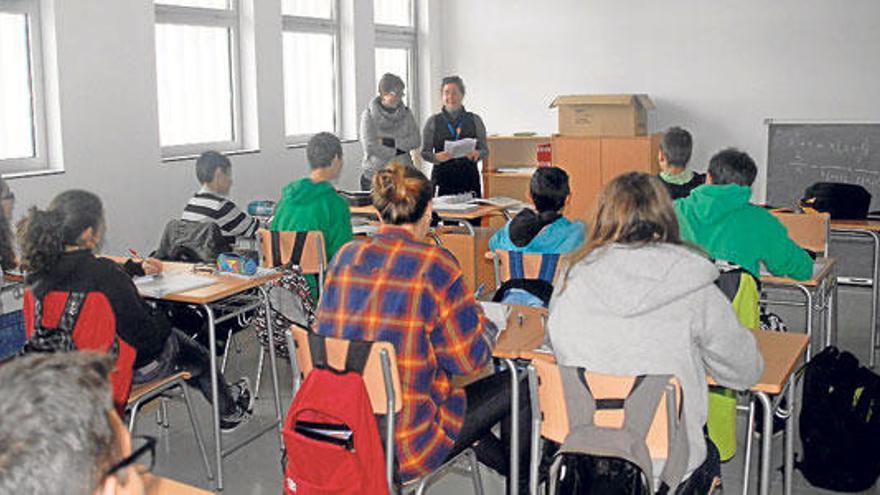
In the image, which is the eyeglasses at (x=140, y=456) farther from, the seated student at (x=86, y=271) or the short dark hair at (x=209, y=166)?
the short dark hair at (x=209, y=166)

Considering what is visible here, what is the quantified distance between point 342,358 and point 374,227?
3130 millimetres

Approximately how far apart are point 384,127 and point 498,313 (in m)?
4.15

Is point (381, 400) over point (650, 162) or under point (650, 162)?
under

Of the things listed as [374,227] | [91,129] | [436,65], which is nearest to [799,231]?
[374,227]

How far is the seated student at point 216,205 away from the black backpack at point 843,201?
10.7ft

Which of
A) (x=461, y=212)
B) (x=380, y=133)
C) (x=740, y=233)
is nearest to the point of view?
(x=740, y=233)

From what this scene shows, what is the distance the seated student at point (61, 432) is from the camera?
3.75ft

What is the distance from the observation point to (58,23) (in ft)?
18.1

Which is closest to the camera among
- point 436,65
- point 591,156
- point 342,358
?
point 342,358

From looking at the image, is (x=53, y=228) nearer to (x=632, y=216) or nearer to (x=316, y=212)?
(x=316, y=212)

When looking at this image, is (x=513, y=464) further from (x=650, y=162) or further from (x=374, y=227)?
(x=650, y=162)

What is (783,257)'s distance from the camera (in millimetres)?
4137

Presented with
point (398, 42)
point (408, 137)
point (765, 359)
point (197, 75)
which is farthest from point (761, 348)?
point (398, 42)

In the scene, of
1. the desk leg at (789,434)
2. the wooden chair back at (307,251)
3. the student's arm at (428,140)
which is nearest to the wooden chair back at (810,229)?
Answer: the desk leg at (789,434)
